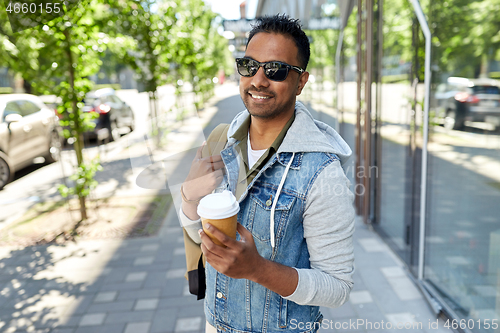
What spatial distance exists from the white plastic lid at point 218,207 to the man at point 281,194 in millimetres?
112

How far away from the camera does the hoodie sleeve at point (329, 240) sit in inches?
49.6

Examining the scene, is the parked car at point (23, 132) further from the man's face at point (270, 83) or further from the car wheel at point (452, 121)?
the man's face at point (270, 83)

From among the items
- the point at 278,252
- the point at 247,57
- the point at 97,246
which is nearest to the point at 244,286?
the point at 278,252

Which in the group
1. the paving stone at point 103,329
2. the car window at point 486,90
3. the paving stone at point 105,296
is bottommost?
the paving stone at point 103,329

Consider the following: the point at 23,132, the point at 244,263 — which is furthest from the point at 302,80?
the point at 23,132

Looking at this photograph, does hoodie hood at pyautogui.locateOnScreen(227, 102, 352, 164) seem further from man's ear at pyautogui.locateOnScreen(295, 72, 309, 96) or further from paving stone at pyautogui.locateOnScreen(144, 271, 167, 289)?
paving stone at pyautogui.locateOnScreen(144, 271, 167, 289)

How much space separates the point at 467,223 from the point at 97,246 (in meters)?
4.23

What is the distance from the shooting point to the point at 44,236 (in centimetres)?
540

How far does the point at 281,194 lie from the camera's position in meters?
1.33

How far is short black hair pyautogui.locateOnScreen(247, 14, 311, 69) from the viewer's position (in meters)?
1.36

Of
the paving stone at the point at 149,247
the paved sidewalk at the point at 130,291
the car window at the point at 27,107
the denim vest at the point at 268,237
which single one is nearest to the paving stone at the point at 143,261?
the paved sidewalk at the point at 130,291

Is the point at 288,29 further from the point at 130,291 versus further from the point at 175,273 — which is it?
the point at 175,273

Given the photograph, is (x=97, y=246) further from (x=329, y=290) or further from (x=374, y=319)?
(x=329, y=290)

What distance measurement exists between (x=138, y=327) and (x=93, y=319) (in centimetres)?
46
